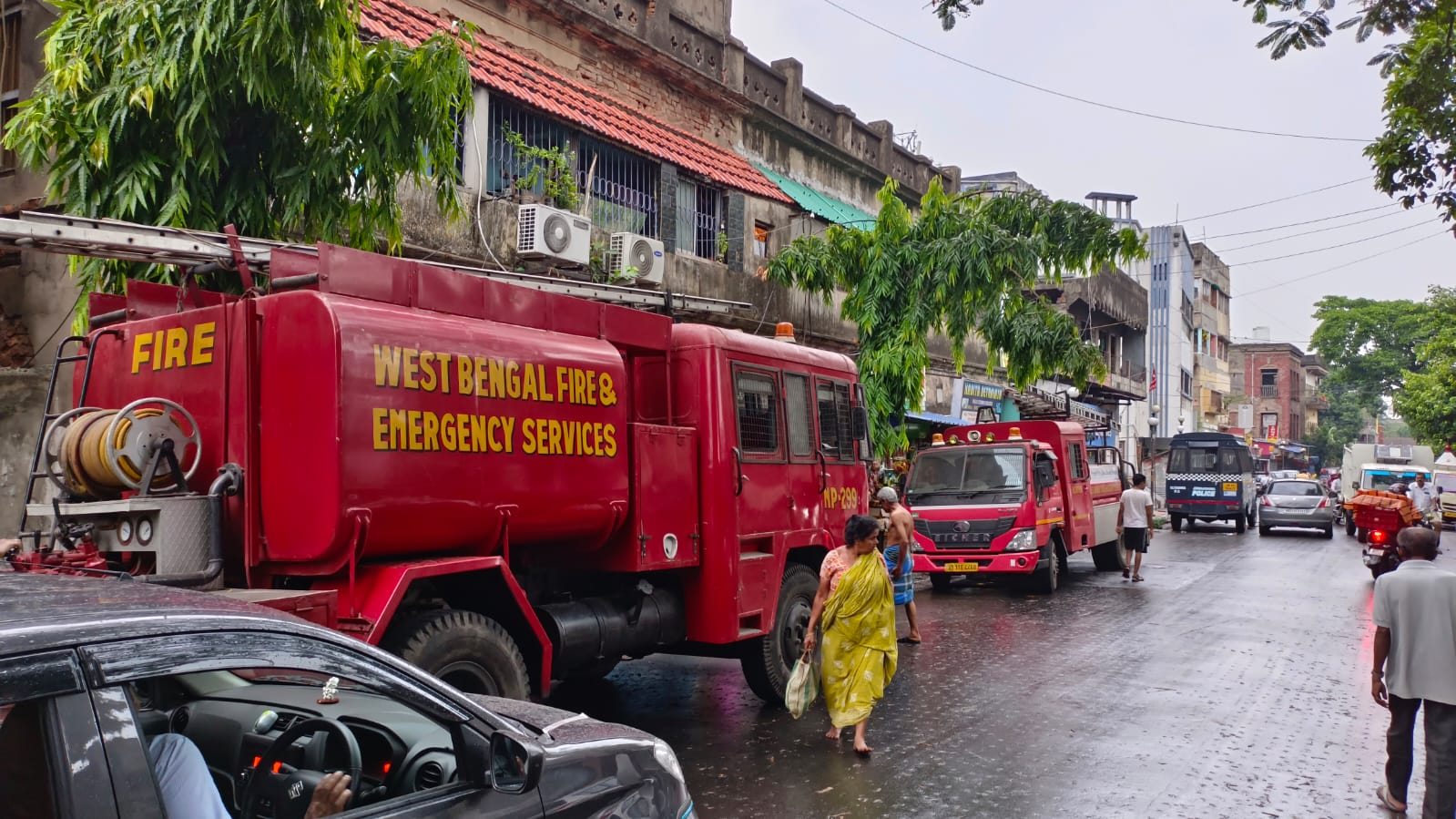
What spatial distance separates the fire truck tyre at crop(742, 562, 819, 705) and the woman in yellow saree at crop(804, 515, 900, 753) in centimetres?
75

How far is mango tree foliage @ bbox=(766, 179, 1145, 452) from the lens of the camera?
14.5 meters

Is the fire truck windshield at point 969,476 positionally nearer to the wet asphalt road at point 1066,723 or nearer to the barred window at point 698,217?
the wet asphalt road at point 1066,723

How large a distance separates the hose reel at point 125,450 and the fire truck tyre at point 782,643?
4.22 meters

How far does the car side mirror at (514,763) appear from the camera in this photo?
279cm

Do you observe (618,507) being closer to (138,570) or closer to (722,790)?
(722,790)

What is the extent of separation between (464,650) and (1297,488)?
89.4 feet

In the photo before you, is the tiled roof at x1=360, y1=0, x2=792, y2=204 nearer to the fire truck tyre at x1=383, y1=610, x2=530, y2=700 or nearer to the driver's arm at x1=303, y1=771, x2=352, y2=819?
the fire truck tyre at x1=383, y1=610, x2=530, y2=700

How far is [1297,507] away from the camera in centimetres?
2672

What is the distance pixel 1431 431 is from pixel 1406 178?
37.3m

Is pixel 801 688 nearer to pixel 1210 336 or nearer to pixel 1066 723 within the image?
pixel 1066 723

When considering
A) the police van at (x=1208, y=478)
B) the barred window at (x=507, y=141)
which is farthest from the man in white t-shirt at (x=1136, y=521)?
the police van at (x=1208, y=478)

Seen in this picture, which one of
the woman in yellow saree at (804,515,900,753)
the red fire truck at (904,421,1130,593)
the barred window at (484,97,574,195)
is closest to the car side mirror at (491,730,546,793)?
the woman in yellow saree at (804,515,900,753)

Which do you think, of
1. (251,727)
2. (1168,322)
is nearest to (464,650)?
(251,727)

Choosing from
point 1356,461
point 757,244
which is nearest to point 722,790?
point 757,244
